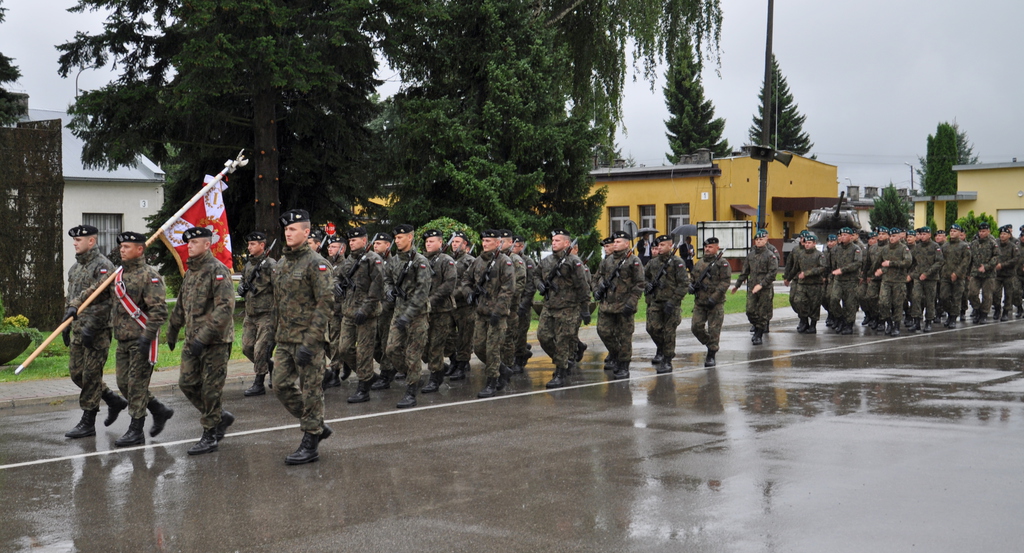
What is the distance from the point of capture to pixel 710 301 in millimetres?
13742

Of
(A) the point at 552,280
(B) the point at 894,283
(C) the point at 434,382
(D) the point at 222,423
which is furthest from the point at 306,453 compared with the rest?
(B) the point at 894,283

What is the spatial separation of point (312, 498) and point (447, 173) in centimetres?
1481

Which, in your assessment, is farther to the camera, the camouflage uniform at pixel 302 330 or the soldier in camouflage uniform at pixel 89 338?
→ the soldier in camouflage uniform at pixel 89 338

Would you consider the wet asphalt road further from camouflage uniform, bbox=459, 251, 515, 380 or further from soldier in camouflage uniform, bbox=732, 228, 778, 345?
soldier in camouflage uniform, bbox=732, 228, 778, 345

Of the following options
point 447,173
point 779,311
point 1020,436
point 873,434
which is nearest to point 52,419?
point 873,434

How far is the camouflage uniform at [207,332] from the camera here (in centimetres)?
796

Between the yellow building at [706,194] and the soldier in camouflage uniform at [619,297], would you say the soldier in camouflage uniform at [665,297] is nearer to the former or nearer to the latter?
the soldier in camouflage uniform at [619,297]

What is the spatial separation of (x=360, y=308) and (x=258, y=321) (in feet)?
5.48

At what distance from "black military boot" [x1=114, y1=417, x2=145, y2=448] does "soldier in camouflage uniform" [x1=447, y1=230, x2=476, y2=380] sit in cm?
459

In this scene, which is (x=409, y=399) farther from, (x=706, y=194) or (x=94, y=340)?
(x=706, y=194)

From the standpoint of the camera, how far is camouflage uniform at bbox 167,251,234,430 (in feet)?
26.1

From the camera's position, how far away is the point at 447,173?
20.7 m

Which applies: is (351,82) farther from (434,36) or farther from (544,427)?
(544,427)

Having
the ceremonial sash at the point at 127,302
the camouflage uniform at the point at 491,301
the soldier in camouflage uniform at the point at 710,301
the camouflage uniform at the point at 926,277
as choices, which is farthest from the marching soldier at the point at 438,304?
the camouflage uniform at the point at 926,277
